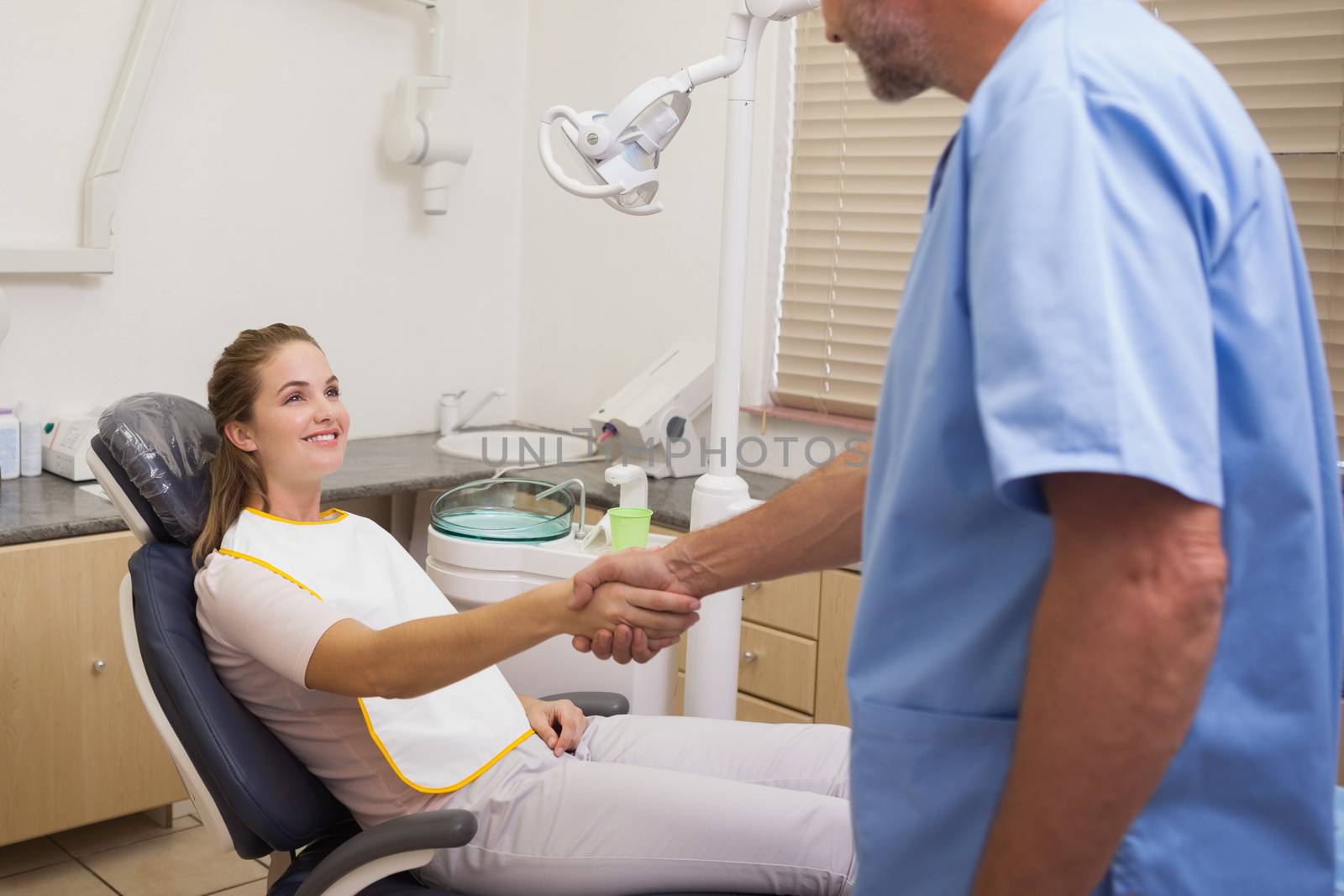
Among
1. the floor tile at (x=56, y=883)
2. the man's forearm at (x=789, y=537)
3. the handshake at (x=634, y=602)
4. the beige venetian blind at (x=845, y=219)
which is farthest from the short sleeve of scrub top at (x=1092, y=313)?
the floor tile at (x=56, y=883)

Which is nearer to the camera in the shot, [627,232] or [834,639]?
[834,639]

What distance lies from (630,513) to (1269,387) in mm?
1585

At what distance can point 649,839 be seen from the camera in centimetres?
157

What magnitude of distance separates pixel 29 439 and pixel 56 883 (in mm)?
977

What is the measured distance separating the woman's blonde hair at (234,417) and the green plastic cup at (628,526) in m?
0.63

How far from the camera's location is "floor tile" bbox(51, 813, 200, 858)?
106 inches

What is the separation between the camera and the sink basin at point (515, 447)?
11.1ft

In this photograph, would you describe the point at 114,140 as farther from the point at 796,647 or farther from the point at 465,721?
the point at 796,647

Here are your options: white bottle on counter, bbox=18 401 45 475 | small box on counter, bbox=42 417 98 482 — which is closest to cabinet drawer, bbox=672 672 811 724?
small box on counter, bbox=42 417 98 482

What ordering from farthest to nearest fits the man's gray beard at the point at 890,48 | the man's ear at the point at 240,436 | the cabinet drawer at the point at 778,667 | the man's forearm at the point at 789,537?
1. the cabinet drawer at the point at 778,667
2. the man's ear at the point at 240,436
3. the man's forearm at the point at 789,537
4. the man's gray beard at the point at 890,48

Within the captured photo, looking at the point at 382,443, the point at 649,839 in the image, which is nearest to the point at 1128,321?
the point at 649,839

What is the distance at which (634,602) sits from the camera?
59.2 inches

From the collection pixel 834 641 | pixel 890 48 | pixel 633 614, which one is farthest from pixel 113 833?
pixel 890 48

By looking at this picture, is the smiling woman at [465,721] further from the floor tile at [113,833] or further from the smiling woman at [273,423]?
the floor tile at [113,833]
